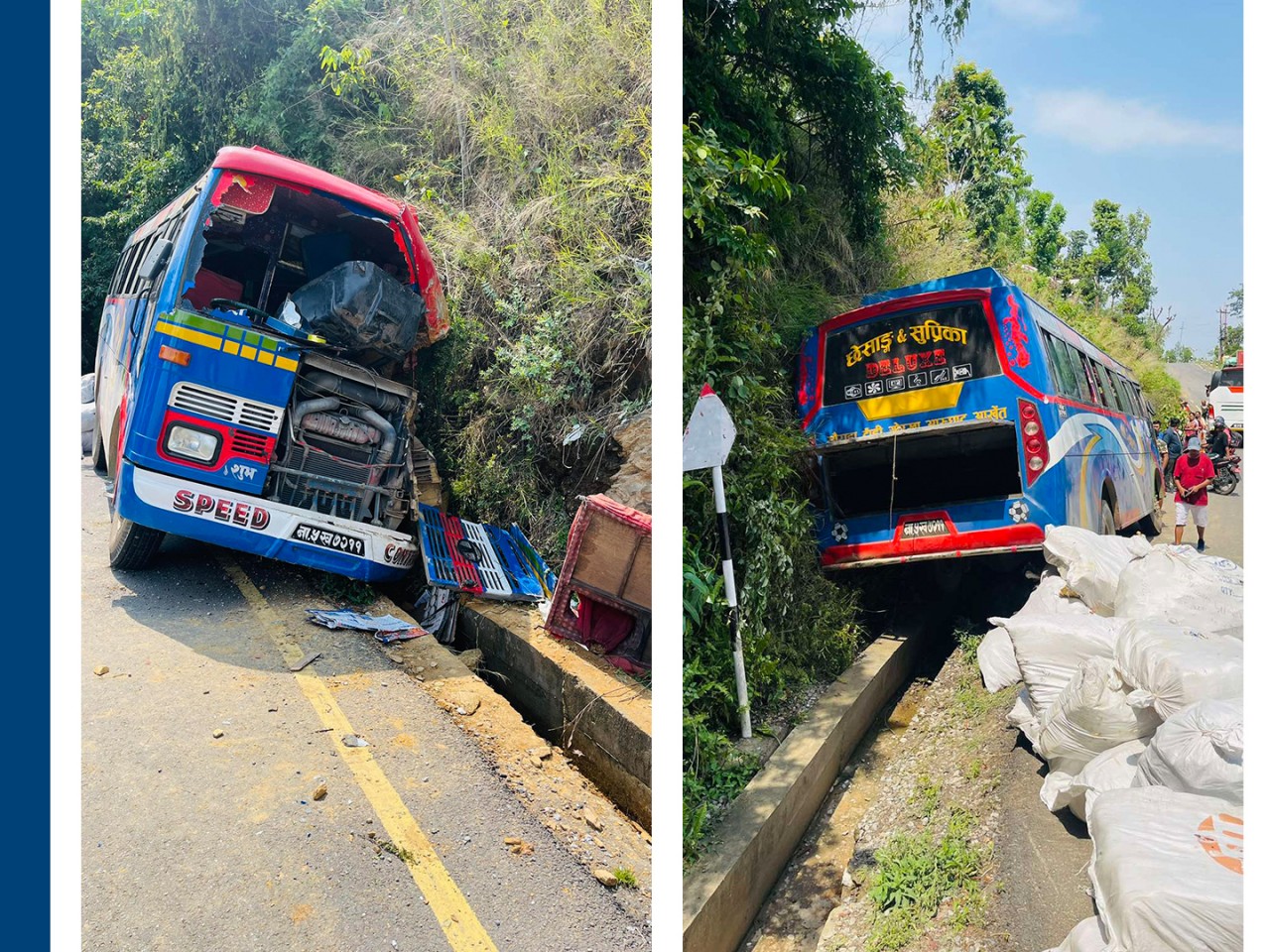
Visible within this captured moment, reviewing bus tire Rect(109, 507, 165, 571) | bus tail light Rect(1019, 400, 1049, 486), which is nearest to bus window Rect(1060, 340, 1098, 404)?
bus tail light Rect(1019, 400, 1049, 486)

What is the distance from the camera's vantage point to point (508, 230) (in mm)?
5875

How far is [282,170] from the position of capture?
4.18 metres

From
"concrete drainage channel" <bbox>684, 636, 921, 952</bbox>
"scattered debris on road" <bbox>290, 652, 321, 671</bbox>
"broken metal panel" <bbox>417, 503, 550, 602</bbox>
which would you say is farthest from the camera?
"broken metal panel" <bbox>417, 503, 550, 602</bbox>

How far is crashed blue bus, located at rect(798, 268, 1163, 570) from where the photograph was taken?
329cm

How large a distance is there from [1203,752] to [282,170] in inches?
180

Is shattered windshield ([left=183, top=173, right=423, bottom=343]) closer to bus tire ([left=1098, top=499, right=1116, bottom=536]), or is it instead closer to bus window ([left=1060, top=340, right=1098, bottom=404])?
bus window ([left=1060, top=340, right=1098, bottom=404])

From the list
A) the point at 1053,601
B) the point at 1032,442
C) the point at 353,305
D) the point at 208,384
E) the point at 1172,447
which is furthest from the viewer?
the point at 353,305

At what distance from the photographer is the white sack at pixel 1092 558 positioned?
2625 millimetres

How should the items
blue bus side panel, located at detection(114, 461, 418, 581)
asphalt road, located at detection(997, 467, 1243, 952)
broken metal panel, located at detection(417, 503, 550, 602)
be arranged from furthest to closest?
broken metal panel, located at detection(417, 503, 550, 602) < blue bus side panel, located at detection(114, 461, 418, 581) < asphalt road, located at detection(997, 467, 1243, 952)

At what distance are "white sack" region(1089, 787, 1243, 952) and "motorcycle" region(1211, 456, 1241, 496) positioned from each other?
80 cm

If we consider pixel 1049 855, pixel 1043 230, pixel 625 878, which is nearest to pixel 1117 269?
pixel 1043 230

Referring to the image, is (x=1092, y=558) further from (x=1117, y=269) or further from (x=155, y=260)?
(x=155, y=260)

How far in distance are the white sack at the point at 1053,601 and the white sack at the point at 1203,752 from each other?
0.91m

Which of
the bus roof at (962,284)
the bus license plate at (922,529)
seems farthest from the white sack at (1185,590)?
the bus roof at (962,284)
